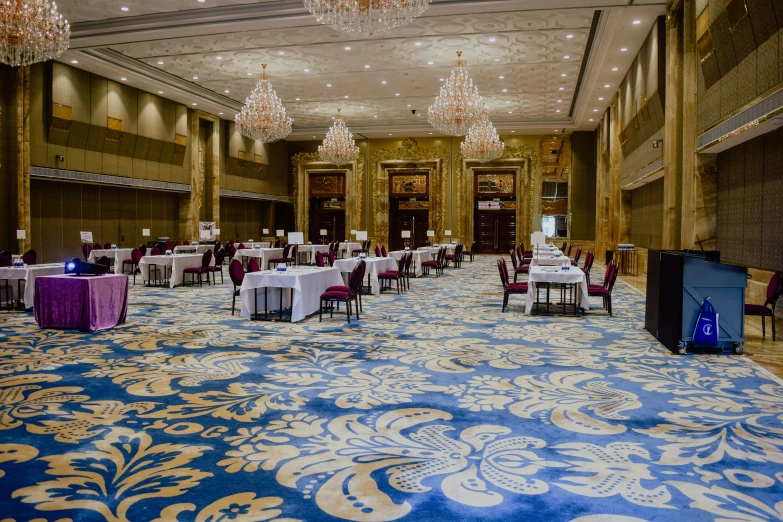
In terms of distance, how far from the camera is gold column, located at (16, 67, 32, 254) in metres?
14.0

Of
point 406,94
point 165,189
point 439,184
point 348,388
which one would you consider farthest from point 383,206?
point 348,388

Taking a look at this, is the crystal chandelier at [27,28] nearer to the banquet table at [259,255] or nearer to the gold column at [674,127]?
the banquet table at [259,255]

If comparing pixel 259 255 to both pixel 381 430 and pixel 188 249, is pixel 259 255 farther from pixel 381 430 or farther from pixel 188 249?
pixel 381 430

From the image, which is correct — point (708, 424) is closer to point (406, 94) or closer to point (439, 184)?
point (406, 94)

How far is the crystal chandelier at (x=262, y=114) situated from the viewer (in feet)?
47.4

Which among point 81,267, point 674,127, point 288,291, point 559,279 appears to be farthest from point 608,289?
point 81,267

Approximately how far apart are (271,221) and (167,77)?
11.0 m

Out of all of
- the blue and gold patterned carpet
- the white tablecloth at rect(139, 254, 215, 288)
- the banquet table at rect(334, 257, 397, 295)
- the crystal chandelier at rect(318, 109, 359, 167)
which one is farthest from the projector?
the crystal chandelier at rect(318, 109, 359, 167)

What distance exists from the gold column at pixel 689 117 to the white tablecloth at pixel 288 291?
6223mm

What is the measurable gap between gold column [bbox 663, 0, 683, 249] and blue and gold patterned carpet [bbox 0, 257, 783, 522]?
510 centimetres

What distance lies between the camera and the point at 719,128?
8.48 metres

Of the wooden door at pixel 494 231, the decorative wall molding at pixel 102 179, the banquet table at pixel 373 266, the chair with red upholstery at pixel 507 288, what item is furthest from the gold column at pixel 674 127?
the wooden door at pixel 494 231

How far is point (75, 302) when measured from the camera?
7.18m

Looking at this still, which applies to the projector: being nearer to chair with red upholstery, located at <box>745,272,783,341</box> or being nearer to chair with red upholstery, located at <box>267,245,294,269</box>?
chair with red upholstery, located at <box>745,272,783,341</box>
